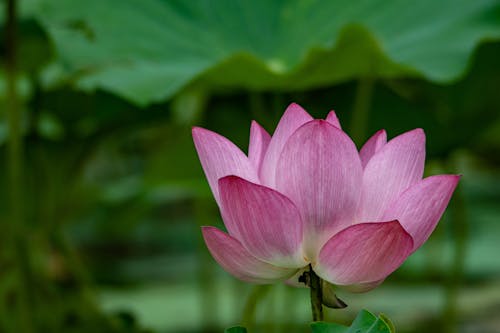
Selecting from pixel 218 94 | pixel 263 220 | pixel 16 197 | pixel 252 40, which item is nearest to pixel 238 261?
pixel 263 220

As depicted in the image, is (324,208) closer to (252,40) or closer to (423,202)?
(423,202)

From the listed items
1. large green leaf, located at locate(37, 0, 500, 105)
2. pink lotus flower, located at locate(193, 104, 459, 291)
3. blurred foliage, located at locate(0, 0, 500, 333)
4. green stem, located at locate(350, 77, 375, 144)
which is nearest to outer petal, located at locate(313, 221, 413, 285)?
pink lotus flower, located at locate(193, 104, 459, 291)

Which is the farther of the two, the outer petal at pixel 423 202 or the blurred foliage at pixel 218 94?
the blurred foliage at pixel 218 94

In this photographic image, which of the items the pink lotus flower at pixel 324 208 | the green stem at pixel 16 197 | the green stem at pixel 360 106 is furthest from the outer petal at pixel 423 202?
the green stem at pixel 360 106

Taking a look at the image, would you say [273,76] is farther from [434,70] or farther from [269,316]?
[269,316]

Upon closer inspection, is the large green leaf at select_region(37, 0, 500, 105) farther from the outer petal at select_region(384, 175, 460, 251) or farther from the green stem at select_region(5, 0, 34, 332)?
the outer petal at select_region(384, 175, 460, 251)

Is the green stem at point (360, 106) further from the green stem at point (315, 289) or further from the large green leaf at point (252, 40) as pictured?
the green stem at point (315, 289)

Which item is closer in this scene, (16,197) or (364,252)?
(364,252)
